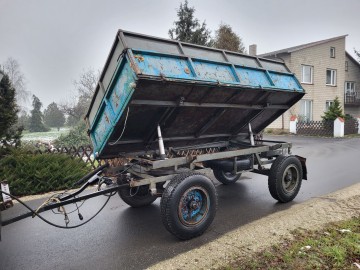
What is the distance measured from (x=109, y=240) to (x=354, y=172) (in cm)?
739

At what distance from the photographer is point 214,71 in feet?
14.8

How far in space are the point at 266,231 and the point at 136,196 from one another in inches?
98.2

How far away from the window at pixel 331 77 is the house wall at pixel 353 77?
12.2ft

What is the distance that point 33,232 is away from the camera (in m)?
4.60

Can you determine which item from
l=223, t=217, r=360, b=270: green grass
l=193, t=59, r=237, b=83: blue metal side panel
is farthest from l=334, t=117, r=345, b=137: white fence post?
l=193, t=59, r=237, b=83: blue metal side panel

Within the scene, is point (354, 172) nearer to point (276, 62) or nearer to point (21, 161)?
point (276, 62)

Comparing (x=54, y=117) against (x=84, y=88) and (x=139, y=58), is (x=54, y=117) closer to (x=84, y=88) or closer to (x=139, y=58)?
(x=84, y=88)

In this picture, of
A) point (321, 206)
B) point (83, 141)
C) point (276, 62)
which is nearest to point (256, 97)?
point (276, 62)

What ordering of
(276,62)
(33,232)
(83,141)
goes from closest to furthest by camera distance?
(33,232) → (276,62) → (83,141)

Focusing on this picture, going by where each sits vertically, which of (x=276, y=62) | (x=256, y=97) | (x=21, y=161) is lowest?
(x=21, y=161)

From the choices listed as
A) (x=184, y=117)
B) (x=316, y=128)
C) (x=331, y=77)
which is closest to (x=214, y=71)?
(x=184, y=117)

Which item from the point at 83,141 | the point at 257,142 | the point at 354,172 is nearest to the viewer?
the point at 257,142

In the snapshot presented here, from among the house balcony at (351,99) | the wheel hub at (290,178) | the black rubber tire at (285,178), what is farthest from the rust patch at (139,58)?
→ the house balcony at (351,99)

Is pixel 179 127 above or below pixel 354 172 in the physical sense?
above
